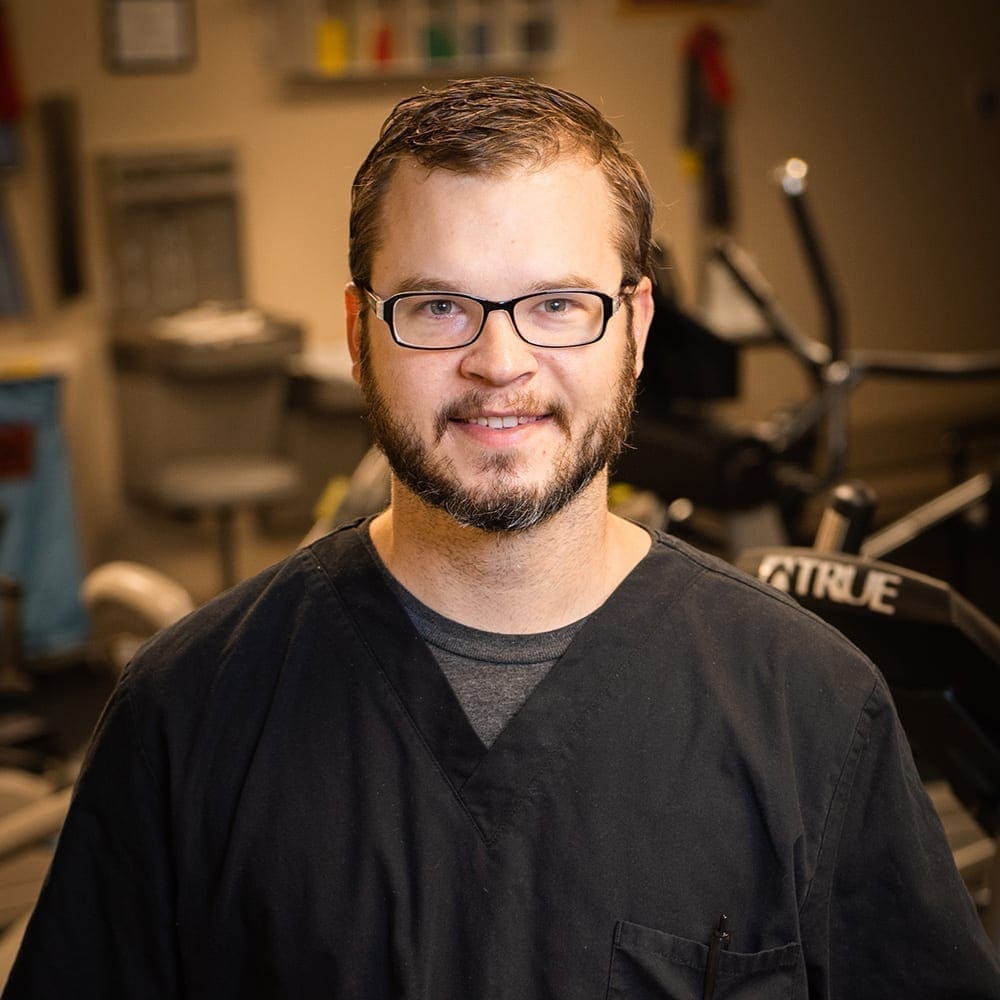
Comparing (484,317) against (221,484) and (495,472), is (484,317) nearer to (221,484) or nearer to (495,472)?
(495,472)

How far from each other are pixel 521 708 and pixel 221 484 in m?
3.06

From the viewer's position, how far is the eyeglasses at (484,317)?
3.55 feet

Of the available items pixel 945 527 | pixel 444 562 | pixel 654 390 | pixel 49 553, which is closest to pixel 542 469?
pixel 444 562

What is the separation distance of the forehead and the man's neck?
0.18 meters

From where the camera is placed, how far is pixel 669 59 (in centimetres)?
518

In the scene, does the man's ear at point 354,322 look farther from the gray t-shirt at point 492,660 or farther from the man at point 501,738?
the gray t-shirt at point 492,660

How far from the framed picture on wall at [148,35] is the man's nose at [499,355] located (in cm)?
370

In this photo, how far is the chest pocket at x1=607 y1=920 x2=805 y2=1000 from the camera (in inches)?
Answer: 42.9

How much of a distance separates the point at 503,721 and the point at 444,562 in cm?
13

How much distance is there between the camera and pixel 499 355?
3.51ft

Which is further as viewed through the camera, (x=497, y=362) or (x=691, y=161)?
(x=691, y=161)

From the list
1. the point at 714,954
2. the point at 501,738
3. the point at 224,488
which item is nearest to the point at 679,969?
the point at 714,954

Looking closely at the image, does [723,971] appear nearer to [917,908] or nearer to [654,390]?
[917,908]

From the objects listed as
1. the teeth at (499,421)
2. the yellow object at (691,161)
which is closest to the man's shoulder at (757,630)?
the teeth at (499,421)
